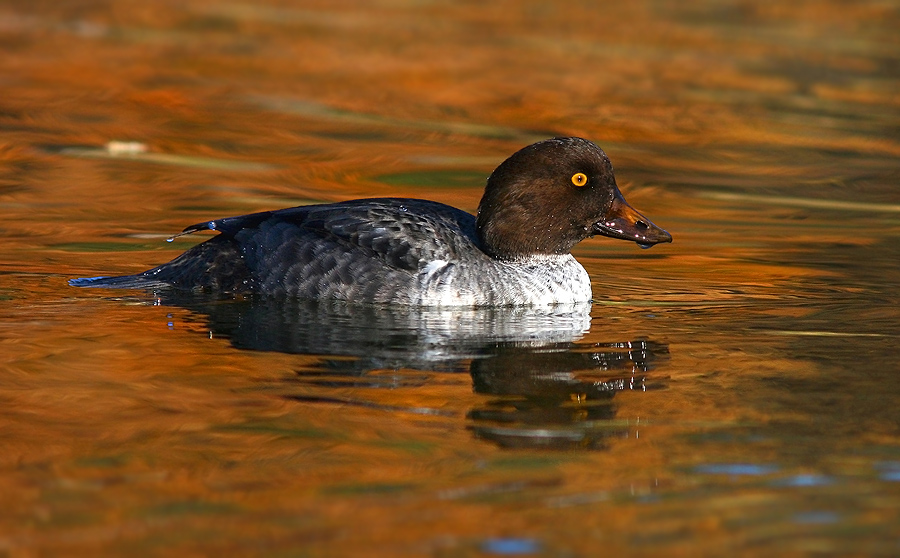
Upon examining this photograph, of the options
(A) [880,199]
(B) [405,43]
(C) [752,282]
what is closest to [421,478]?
(C) [752,282]

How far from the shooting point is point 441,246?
359 inches

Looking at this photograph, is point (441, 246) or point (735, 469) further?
point (441, 246)

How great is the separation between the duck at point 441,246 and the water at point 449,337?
0.82ft

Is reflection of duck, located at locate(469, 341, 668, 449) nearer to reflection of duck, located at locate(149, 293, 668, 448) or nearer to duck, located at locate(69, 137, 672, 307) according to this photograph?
reflection of duck, located at locate(149, 293, 668, 448)

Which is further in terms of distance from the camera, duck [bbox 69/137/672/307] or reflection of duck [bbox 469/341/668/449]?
duck [bbox 69/137/672/307]

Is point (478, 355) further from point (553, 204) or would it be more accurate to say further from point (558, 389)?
point (553, 204)

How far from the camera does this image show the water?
17.2ft

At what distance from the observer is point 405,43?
821 inches

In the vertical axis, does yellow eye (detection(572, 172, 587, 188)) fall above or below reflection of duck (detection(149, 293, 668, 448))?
above

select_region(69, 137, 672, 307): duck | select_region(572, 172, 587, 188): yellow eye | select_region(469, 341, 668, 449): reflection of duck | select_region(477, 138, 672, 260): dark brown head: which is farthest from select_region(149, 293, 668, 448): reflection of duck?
select_region(572, 172, 587, 188): yellow eye

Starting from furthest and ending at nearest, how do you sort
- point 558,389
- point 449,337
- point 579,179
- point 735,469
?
point 579,179
point 449,337
point 558,389
point 735,469

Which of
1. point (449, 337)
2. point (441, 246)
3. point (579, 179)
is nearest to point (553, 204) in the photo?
point (579, 179)

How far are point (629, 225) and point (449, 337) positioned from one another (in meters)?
1.80

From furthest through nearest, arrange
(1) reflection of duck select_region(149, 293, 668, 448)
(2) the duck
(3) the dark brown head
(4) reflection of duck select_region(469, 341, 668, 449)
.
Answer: (3) the dark brown head
(2) the duck
(1) reflection of duck select_region(149, 293, 668, 448)
(4) reflection of duck select_region(469, 341, 668, 449)
